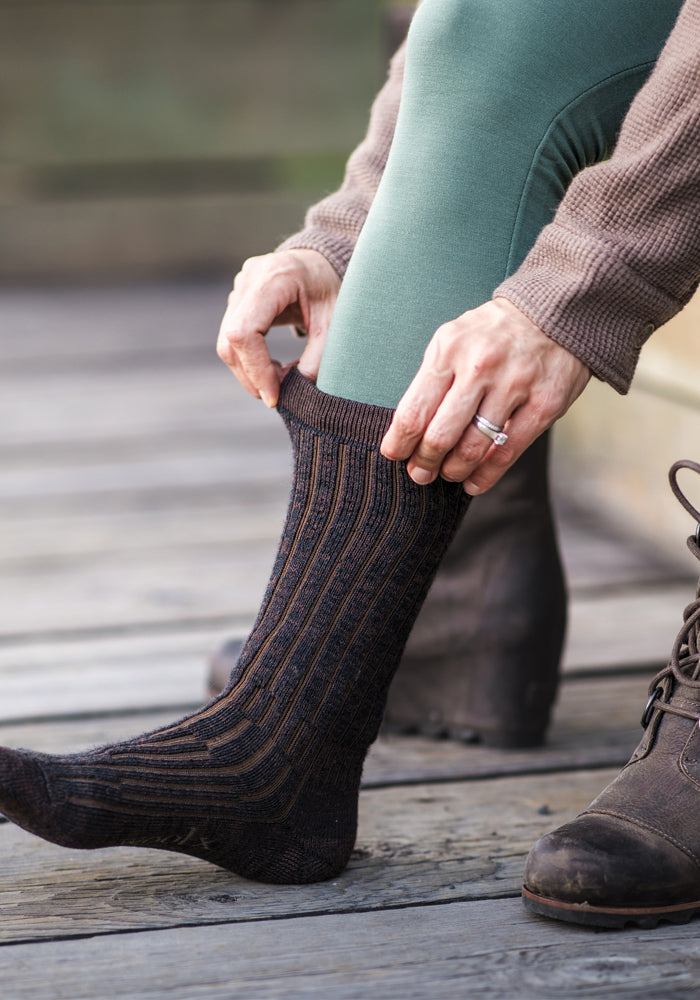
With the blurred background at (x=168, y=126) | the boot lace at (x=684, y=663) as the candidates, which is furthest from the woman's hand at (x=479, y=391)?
the blurred background at (x=168, y=126)

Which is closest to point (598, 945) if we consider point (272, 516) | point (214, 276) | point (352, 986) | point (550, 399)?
point (352, 986)

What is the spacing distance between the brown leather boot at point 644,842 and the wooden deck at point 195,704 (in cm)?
2

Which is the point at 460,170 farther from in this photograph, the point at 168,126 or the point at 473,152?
the point at 168,126

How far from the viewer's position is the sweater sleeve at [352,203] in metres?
0.93

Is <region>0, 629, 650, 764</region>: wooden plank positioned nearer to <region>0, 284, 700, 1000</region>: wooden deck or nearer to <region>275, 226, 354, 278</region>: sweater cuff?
<region>0, 284, 700, 1000</region>: wooden deck

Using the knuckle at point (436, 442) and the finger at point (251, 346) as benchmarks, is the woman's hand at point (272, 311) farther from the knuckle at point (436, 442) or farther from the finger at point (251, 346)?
the knuckle at point (436, 442)

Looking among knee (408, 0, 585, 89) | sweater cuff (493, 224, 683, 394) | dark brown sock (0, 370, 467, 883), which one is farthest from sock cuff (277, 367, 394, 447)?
knee (408, 0, 585, 89)

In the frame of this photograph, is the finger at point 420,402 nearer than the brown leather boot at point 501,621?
Yes

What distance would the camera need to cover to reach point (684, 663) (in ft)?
2.69

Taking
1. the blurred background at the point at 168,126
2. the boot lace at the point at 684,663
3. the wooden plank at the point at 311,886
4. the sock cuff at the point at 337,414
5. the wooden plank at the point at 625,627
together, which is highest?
the blurred background at the point at 168,126

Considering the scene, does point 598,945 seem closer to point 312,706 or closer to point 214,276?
point 312,706

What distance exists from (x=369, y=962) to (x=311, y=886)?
115 mm

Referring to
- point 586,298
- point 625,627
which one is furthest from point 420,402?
point 625,627

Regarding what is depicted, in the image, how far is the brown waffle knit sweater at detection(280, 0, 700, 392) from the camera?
723mm
